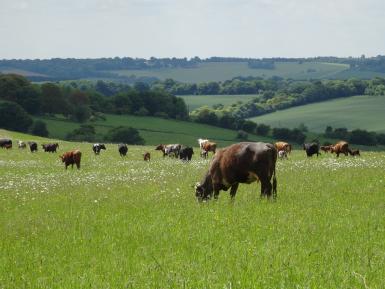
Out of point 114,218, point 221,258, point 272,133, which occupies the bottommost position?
point 272,133

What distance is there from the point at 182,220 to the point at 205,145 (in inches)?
1229

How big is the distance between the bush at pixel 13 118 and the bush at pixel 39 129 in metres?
1.51

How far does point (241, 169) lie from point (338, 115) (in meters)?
135

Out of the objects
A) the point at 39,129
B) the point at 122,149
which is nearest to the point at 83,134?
the point at 39,129

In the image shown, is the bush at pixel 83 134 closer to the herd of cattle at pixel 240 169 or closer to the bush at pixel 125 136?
the bush at pixel 125 136

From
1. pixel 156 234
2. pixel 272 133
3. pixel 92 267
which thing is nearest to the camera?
pixel 92 267

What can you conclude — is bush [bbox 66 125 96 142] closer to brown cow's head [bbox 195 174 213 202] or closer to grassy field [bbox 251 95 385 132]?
grassy field [bbox 251 95 385 132]

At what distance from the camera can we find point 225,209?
14250 mm

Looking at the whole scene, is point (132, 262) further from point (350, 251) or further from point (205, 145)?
point (205, 145)

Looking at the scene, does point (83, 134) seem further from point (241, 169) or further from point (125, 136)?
point (241, 169)

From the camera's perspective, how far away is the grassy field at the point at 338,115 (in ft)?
434

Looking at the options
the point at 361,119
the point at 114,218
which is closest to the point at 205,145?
the point at 114,218

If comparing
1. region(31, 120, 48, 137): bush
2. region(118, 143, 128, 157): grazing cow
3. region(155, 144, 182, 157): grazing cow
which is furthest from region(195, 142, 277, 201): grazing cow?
region(31, 120, 48, 137): bush

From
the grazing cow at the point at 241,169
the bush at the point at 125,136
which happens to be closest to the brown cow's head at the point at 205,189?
the grazing cow at the point at 241,169
